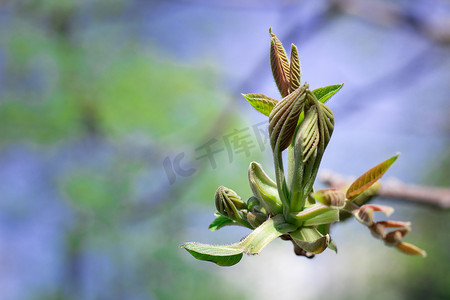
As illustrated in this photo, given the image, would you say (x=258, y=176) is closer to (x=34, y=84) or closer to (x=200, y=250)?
(x=200, y=250)

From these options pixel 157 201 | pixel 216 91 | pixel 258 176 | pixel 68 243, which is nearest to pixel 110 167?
pixel 68 243

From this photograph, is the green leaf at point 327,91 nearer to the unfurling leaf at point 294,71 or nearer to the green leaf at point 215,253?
the unfurling leaf at point 294,71

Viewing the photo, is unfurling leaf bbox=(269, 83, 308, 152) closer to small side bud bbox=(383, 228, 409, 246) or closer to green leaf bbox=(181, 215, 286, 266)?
green leaf bbox=(181, 215, 286, 266)

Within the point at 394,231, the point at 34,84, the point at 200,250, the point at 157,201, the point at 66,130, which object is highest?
the point at 34,84

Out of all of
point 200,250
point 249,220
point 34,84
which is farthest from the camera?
point 34,84

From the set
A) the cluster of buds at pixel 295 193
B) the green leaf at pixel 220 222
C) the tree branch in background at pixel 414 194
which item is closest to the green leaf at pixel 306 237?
the cluster of buds at pixel 295 193

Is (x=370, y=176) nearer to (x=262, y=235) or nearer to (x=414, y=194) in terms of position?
(x=262, y=235)
